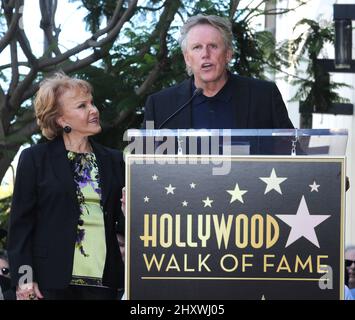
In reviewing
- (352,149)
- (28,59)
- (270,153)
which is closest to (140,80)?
(28,59)

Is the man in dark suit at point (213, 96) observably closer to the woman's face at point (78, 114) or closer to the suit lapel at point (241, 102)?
the suit lapel at point (241, 102)

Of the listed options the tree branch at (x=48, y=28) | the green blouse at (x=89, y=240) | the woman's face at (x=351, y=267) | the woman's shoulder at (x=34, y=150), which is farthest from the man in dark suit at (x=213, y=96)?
the tree branch at (x=48, y=28)

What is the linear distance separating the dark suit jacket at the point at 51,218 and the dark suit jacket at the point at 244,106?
450 mm

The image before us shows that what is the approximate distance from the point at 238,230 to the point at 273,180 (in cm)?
25

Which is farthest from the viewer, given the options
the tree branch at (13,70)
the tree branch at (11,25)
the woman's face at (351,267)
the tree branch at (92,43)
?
the tree branch at (13,70)

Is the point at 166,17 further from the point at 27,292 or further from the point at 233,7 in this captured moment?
the point at 27,292

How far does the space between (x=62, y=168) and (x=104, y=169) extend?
21cm

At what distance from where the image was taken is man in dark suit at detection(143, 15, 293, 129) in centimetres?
585

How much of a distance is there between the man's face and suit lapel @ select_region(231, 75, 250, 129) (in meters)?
0.12

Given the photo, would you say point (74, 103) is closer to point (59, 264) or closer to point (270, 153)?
point (59, 264)

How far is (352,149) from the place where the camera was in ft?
57.6

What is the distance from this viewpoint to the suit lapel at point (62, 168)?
6.00 metres

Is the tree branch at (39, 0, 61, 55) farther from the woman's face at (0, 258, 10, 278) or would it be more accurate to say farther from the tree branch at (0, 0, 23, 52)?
the woman's face at (0, 258, 10, 278)

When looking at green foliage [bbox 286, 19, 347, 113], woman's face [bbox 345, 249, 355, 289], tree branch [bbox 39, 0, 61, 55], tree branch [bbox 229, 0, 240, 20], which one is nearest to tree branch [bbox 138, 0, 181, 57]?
tree branch [bbox 229, 0, 240, 20]
